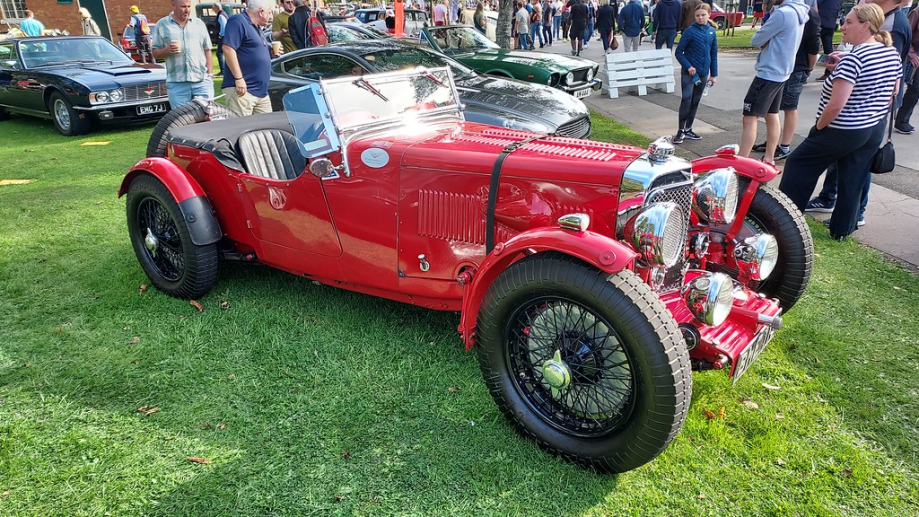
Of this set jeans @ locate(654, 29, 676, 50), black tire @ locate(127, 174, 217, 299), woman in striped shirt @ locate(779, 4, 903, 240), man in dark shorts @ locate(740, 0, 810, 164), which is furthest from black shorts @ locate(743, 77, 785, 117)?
jeans @ locate(654, 29, 676, 50)

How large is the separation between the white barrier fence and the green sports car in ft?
3.71

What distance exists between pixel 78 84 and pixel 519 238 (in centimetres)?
947

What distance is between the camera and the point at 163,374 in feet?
10.5

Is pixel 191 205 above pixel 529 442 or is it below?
above

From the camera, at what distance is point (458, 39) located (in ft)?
34.0

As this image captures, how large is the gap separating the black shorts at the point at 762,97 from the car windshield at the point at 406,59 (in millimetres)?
3524

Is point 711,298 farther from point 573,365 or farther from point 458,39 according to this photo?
point 458,39

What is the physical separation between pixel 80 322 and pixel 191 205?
1.05m

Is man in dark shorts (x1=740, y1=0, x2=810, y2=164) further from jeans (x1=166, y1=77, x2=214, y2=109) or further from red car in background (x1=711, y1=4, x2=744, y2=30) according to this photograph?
red car in background (x1=711, y1=4, x2=744, y2=30)

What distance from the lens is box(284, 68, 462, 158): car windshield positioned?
3.28 meters

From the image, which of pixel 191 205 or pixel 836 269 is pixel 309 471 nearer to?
pixel 191 205

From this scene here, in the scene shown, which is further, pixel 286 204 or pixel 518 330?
pixel 286 204

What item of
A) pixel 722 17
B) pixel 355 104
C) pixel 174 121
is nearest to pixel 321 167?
pixel 355 104

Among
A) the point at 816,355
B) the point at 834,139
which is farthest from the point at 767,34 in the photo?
the point at 816,355
